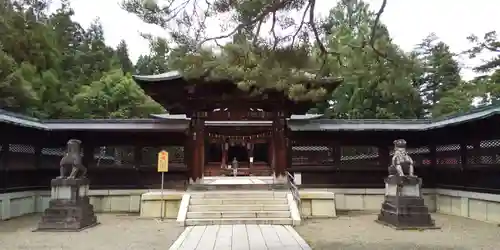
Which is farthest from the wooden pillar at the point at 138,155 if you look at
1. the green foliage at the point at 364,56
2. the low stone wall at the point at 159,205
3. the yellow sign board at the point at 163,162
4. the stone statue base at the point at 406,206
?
the green foliage at the point at 364,56

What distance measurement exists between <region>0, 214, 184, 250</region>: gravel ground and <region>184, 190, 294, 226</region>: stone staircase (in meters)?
0.96

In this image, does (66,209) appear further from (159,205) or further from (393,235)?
(393,235)

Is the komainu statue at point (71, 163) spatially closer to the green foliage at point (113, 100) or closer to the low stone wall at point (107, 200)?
the low stone wall at point (107, 200)

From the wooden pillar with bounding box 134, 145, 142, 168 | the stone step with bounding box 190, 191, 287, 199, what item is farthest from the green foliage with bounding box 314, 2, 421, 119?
the wooden pillar with bounding box 134, 145, 142, 168

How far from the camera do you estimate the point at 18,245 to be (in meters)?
10.8

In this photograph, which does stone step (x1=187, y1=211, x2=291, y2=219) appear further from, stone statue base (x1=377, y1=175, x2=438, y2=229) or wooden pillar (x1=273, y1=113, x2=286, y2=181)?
wooden pillar (x1=273, y1=113, x2=286, y2=181)

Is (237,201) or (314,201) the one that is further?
(314,201)

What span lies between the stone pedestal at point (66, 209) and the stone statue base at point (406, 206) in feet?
30.3

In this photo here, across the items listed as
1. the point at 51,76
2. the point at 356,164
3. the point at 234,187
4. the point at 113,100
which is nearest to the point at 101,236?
the point at 234,187

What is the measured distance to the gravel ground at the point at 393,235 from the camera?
10.6 m

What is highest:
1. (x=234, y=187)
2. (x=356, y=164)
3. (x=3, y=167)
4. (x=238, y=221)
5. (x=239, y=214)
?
(x=356, y=164)

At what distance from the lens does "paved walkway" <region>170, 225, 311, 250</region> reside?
10055 mm

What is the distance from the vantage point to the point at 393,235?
12.2m

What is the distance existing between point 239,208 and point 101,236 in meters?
4.78
